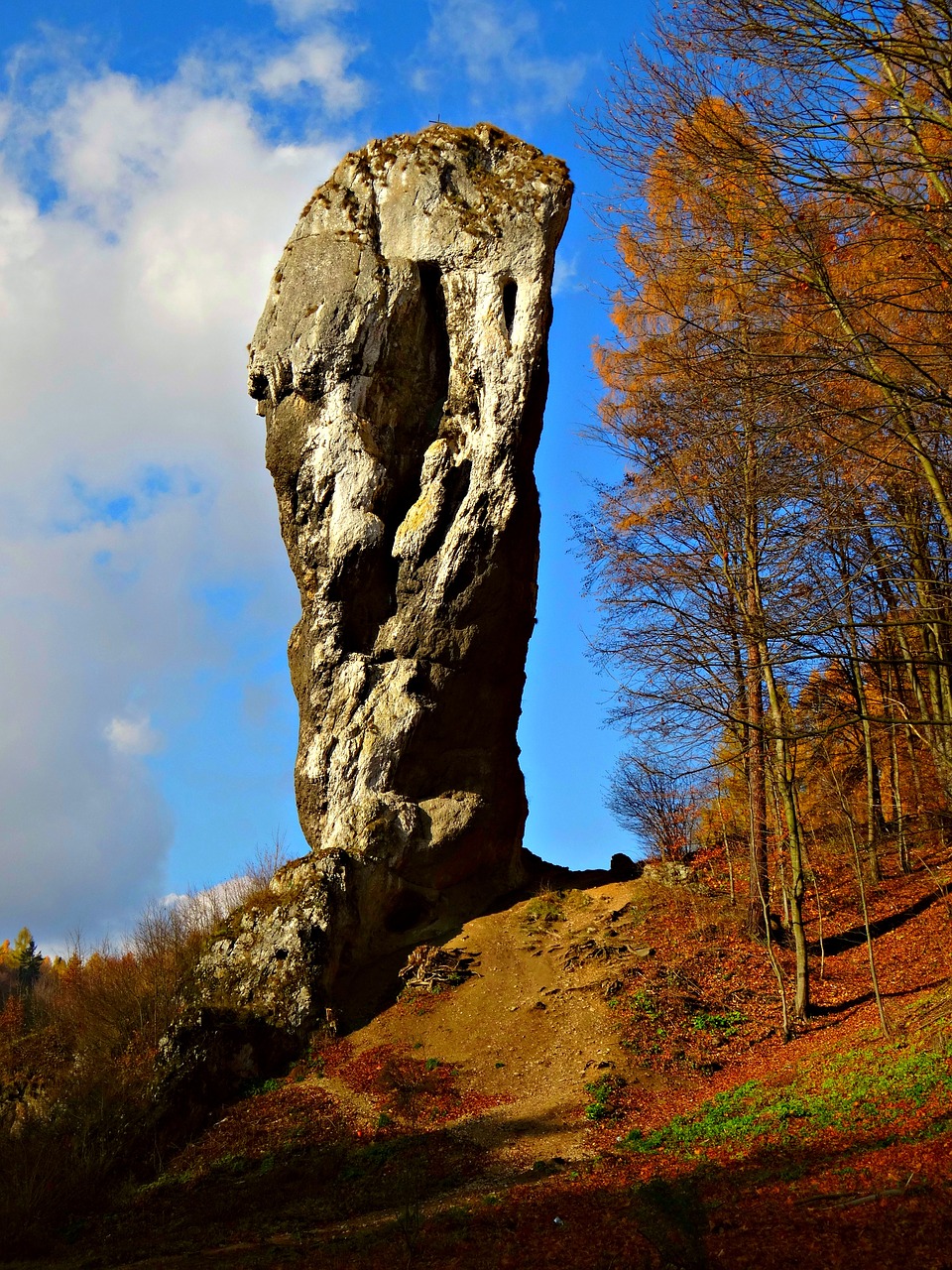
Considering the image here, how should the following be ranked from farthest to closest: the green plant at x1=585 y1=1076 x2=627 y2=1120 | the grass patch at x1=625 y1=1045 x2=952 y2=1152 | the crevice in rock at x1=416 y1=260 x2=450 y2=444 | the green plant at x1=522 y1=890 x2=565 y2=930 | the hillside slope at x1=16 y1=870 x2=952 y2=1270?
the crevice in rock at x1=416 y1=260 x2=450 y2=444, the green plant at x1=522 y1=890 x2=565 y2=930, the green plant at x1=585 y1=1076 x2=627 y2=1120, the grass patch at x1=625 y1=1045 x2=952 y2=1152, the hillside slope at x1=16 y1=870 x2=952 y2=1270

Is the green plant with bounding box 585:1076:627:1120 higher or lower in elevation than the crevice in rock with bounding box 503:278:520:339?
lower

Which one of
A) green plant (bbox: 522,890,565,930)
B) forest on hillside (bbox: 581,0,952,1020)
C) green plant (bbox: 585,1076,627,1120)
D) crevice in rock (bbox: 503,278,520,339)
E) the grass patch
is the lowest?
the grass patch

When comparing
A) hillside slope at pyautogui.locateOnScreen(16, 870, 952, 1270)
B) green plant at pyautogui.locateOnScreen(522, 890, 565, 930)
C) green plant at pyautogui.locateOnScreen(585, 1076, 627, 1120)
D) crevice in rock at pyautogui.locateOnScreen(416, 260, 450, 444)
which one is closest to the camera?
hillside slope at pyautogui.locateOnScreen(16, 870, 952, 1270)

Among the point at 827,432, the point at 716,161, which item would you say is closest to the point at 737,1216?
the point at 827,432

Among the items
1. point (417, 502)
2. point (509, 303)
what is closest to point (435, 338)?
point (509, 303)

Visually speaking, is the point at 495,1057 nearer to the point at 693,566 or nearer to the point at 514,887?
the point at 514,887

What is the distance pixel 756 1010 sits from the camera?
14219 mm

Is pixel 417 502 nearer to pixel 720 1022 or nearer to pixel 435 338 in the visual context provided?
pixel 435 338

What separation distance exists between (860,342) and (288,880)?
485 inches

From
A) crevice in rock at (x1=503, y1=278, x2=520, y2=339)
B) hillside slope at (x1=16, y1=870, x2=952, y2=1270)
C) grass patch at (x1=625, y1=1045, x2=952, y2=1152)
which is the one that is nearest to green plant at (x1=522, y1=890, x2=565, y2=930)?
hillside slope at (x1=16, y1=870, x2=952, y2=1270)

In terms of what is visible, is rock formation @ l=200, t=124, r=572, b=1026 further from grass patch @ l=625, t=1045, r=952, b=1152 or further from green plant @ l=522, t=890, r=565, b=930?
grass patch @ l=625, t=1045, r=952, b=1152

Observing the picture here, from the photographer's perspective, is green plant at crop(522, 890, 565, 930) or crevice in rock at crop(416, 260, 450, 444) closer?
green plant at crop(522, 890, 565, 930)

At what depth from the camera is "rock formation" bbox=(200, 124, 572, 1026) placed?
18156mm

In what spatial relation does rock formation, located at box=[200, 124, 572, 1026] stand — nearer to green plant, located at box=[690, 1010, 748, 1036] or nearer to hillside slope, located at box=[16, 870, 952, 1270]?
hillside slope, located at box=[16, 870, 952, 1270]
